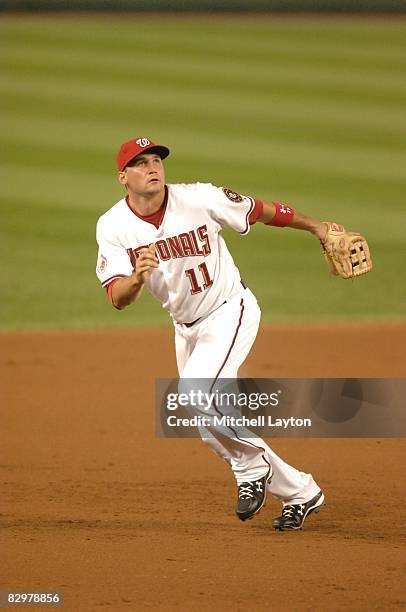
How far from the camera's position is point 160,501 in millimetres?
5527

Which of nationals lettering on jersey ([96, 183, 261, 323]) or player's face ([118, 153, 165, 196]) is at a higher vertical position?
player's face ([118, 153, 165, 196])

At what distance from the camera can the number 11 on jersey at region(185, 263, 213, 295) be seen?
4973 millimetres

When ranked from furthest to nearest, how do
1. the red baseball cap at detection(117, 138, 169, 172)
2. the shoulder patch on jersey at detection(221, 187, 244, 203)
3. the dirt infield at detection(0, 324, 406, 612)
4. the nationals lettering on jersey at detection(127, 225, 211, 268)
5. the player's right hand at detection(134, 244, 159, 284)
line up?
1. the shoulder patch on jersey at detection(221, 187, 244, 203)
2. the nationals lettering on jersey at detection(127, 225, 211, 268)
3. the red baseball cap at detection(117, 138, 169, 172)
4. the player's right hand at detection(134, 244, 159, 284)
5. the dirt infield at detection(0, 324, 406, 612)

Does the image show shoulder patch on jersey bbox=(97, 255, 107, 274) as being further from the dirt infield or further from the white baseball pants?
the dirt infield

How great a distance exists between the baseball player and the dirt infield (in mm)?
275

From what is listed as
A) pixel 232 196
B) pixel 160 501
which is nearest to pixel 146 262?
pixel 232 196

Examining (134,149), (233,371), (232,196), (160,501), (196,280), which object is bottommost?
(160,501)

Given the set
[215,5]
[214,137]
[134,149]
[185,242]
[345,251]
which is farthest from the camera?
[215,5]

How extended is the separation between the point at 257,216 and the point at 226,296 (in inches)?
17.0

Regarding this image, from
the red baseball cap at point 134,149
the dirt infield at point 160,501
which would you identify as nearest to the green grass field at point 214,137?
the dirt infield at point 160,501

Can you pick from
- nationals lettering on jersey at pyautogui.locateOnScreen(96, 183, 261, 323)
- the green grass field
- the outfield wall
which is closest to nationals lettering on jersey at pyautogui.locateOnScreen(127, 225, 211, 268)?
nationals lettering on jersey at pyautogui.locateOnScreen(96, 183, 261, 323)

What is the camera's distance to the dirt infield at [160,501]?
4246 mm

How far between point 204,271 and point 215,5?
56.0ft

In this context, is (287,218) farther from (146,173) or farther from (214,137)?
(214,137)
